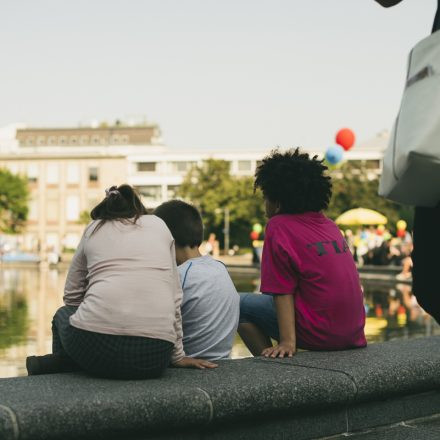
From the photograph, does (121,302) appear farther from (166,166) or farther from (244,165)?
(166,166)

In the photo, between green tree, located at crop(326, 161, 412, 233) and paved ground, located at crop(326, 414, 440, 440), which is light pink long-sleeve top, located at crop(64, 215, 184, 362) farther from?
green tree, located at crop(326, 161, 412, 233)

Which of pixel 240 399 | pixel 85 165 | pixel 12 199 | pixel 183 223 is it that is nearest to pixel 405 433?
pixel 240 399

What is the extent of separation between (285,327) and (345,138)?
2033cm

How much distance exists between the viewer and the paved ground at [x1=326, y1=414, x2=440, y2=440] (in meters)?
3.78

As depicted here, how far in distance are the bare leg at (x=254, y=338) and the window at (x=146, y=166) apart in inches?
4012

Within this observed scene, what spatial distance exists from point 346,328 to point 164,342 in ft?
3.96

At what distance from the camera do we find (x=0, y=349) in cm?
841

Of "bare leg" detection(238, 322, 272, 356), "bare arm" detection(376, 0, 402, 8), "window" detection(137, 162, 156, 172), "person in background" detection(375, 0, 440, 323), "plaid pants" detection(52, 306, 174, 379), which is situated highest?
"window" detection(137, 162, 156, 172)

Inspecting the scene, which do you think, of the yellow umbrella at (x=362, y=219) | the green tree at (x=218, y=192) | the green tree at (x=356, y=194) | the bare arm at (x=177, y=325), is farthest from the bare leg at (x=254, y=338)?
the green tree at (x=218, y=192)

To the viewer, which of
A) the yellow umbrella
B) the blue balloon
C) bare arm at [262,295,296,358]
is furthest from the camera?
the yellow umbrella

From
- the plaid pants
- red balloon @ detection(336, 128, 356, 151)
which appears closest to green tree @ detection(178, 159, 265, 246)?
red balloon @ detection(336, 128, 356, 151)

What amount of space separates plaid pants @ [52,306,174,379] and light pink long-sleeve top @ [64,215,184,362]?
0.03 meters

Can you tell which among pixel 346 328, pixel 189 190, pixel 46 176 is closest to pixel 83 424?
pixel 346 328

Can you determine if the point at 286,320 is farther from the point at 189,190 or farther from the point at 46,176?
the point at 46,176
